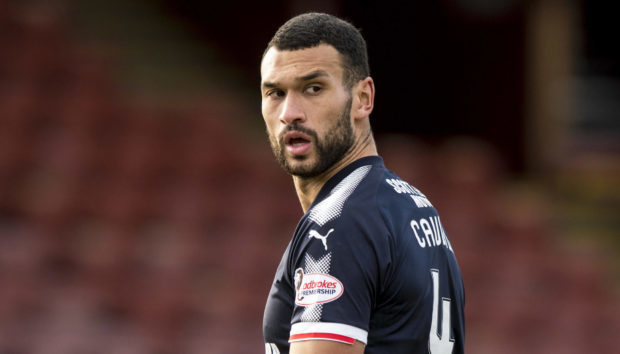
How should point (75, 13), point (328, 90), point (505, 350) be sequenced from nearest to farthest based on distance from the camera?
point (328, 90)
point (505, 350)
point (75, 13)

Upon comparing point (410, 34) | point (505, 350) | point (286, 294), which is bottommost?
point (505, 350)

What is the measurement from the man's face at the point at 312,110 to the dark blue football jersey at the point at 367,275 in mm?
69

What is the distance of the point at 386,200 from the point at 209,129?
17.2 ft

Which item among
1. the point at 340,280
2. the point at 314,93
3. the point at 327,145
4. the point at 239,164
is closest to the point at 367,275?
the point at 340,280

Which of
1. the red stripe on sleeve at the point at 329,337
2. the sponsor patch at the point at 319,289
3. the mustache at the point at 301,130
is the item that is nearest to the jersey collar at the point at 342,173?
the mustache at the point at 301,130

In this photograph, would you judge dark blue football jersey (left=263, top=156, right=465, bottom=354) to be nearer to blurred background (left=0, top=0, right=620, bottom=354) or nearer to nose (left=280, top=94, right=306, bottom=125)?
nose (left=280, top=94, right=306, bottom=125)

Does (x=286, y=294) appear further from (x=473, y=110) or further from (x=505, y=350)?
(x=473, y=110)

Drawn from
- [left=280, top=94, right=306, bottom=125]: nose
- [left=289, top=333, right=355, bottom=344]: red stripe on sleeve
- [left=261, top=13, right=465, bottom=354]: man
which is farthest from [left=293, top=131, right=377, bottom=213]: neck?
[left=289, top=333, right=355, bottom=344]: red stripe on sleeve

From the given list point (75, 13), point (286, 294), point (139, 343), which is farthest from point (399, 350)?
point (75, 13)

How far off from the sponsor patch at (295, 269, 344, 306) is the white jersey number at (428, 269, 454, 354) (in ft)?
1.01

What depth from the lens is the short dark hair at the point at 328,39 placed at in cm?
217

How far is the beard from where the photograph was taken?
2162mm

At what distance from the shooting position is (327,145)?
2.16 meters

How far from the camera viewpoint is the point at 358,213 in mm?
1954
